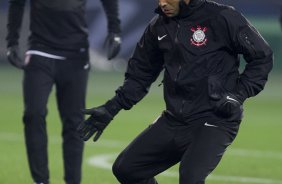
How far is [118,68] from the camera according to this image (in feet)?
78.6

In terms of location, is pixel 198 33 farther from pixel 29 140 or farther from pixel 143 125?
pixel 143 125

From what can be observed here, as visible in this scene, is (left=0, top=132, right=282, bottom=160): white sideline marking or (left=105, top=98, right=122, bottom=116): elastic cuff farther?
(left=0, top=132, right=282, bottom=160): white sideline marking

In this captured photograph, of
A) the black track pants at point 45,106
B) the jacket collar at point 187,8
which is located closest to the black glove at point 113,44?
the black track pants at point 45,106

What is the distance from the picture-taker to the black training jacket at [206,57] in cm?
669

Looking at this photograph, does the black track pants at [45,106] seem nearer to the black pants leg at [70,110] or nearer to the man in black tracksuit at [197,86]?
the black pants leg at [70,110]

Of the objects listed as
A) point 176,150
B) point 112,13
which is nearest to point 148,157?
point 176,150

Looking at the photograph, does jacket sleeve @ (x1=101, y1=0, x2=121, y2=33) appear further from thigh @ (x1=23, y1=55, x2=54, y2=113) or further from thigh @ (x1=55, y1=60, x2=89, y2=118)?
thigh @ (x1=23, y1=55, x2=54, y2=113)

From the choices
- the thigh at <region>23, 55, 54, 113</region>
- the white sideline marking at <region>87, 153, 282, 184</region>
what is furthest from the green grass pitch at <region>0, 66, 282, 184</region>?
the thigh at <region>23, 55, 54, 113</region>

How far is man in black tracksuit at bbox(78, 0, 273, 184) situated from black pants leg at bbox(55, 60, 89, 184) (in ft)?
5.34

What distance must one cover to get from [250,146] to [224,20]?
5899 millimetres

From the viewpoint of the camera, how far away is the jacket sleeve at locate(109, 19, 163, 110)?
7.10 m

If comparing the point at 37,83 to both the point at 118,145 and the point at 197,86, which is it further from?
the point at 118,145

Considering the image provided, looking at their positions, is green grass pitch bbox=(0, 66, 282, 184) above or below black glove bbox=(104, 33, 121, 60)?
below

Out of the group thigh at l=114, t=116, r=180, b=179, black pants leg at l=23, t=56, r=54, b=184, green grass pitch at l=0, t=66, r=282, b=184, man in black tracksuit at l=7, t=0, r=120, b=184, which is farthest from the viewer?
green grass pitch at l=0, t=66, r=282, b=184
